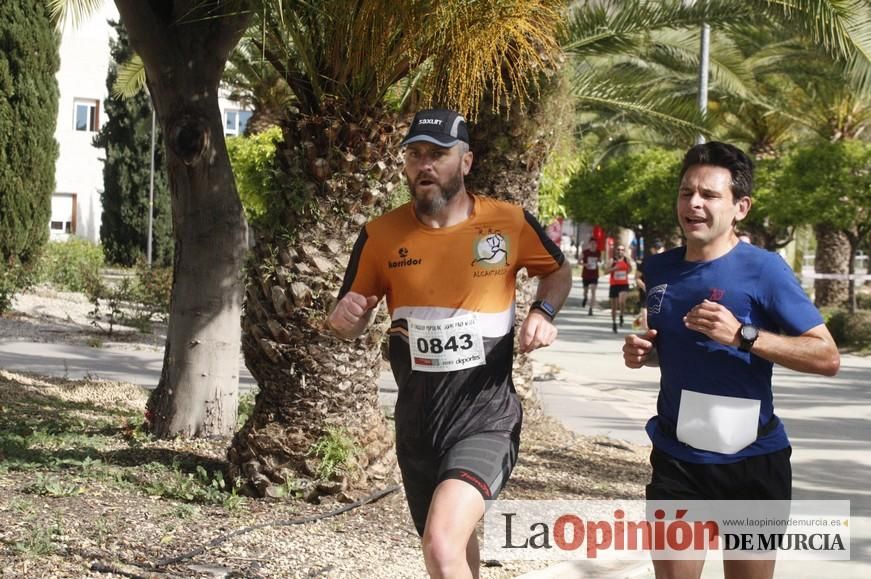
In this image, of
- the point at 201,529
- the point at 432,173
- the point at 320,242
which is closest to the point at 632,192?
the point at 320,242

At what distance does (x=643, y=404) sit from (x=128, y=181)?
23.7 meters

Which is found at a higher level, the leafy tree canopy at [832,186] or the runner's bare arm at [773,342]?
the leafy tree canopy at [832,186]

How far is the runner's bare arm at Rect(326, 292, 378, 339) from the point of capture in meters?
4.25

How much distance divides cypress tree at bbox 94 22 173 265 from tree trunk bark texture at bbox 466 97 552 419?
24765mm

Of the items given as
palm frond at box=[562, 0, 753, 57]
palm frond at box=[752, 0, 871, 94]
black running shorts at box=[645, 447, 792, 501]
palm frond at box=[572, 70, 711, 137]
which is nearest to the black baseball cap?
black running shorts at box=[645, 447, 792, 501]

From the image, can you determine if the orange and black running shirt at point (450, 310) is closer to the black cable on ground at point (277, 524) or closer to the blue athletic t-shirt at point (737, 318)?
the blue athletic t-shirt at point (737, 318)

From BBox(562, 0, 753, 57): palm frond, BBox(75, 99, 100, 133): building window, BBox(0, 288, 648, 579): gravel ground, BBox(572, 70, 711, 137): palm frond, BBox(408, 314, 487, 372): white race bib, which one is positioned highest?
BBox(75, 99, 100, 133): building window

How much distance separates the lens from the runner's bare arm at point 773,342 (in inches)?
145

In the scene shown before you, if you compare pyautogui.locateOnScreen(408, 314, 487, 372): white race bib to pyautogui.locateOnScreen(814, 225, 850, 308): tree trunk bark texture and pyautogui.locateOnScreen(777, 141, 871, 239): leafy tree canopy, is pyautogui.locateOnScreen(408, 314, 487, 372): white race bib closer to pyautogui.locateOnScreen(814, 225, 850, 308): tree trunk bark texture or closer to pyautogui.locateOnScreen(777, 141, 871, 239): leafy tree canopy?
pyautogui.locateOnScreen(777, 141, 871, 239): leafy tree canopy

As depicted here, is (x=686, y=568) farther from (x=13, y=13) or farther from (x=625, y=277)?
(x=625, y=277)

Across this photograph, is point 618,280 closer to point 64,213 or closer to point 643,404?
point 643,404

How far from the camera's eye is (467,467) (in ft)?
13.0

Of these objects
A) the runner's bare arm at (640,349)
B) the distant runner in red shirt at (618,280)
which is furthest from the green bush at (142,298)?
the runner's bare arm at (640,349)

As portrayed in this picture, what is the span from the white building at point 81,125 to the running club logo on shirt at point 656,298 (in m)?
38.0
